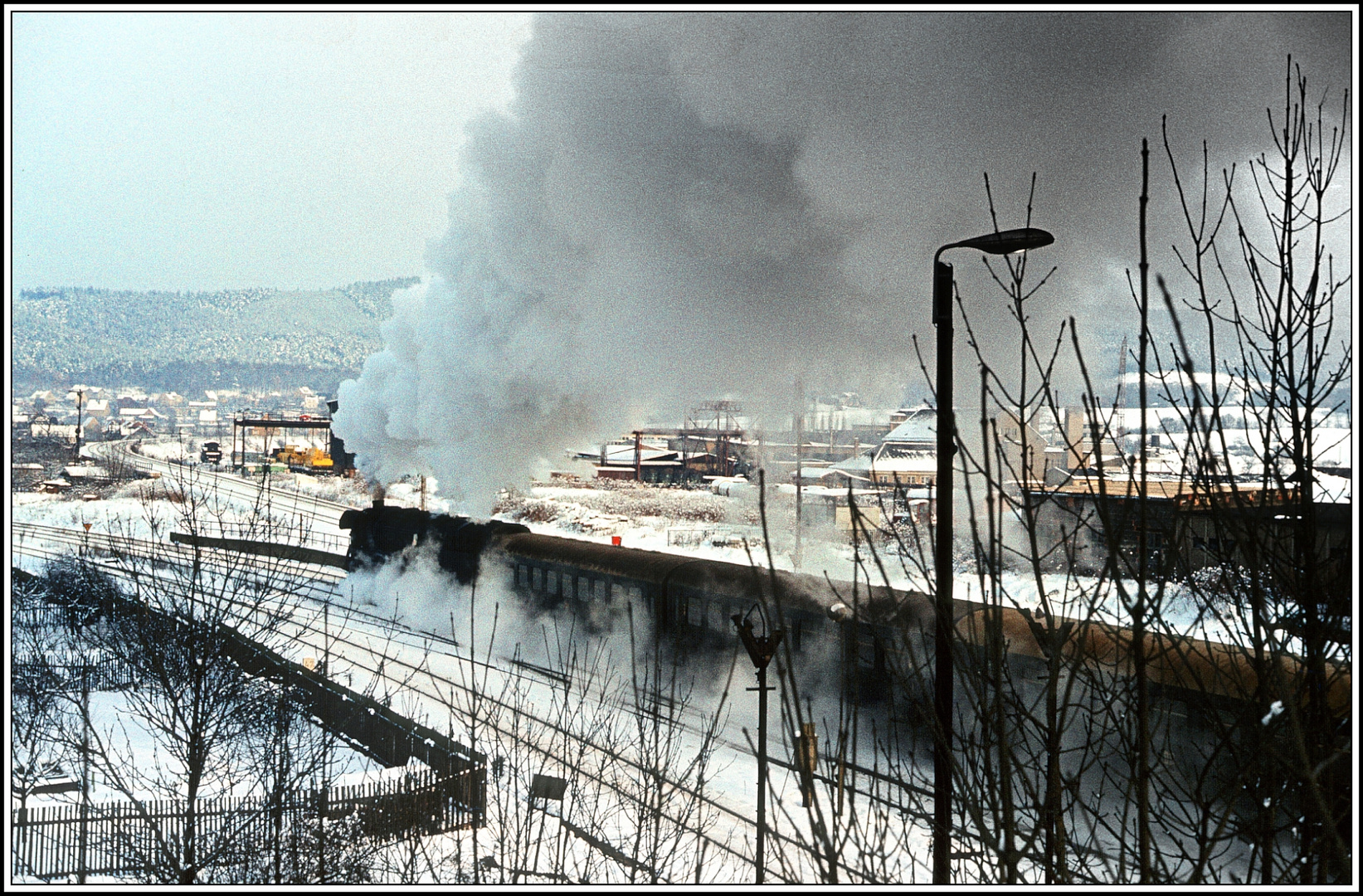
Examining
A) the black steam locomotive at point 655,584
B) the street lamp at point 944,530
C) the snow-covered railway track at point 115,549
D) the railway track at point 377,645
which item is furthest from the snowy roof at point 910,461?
the street lamp at point 944,530

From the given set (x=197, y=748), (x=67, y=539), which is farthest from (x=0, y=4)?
(x=67, y=539)

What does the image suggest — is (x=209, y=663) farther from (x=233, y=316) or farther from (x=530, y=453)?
(x=233, y=316)

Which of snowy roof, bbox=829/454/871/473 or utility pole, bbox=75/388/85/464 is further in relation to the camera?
snowy roof, bbox=829/454/871/473

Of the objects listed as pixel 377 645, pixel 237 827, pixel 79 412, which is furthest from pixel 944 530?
pixel 79 412

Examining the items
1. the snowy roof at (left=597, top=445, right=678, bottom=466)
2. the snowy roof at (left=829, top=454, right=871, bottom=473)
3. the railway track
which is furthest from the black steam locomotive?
the snowy roof at (left=597, top=445, right=678, bottom=466)

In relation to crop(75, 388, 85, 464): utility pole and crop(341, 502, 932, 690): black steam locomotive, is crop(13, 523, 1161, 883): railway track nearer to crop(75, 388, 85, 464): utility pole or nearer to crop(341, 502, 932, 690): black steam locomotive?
crop(341, 502, 932, 690): black steam locomotive

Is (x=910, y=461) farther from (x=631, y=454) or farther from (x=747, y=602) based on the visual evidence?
(x=631, y=454)

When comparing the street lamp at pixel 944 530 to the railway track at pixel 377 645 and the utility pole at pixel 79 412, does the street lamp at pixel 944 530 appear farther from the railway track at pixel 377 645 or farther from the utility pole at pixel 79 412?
the utility pole at pixel 79 412
